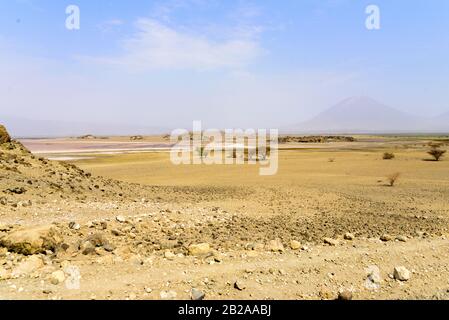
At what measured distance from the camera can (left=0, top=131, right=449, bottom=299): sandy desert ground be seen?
5.41 meters

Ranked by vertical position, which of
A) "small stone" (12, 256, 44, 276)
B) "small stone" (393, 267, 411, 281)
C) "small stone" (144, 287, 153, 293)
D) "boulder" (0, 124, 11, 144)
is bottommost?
"small stone" (393, 267, 411, 281)

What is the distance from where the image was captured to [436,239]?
8180 mm

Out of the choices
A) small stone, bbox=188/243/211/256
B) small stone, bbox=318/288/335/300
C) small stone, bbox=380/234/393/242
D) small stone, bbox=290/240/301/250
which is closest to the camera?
small stone, bbox=318/288/335/300

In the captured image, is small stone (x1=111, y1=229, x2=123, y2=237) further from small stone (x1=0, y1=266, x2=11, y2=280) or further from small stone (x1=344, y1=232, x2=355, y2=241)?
small stone (x1=344, y1=232, x2=355, y2=241)

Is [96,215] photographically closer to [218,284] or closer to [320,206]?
[218,284]

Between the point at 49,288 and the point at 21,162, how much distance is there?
32.7 ft

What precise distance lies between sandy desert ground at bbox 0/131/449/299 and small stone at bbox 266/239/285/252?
0.12 feet

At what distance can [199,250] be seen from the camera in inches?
269

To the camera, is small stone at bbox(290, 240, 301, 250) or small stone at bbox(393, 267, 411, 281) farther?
small stone at bbox(290, 240, 301, 250)

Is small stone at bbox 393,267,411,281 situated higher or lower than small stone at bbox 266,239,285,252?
lower

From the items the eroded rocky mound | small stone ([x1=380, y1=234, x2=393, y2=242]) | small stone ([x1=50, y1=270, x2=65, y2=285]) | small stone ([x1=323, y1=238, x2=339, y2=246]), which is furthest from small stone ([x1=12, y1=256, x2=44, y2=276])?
small stone ([x1=380, y1=234, x2=393, y2=242])

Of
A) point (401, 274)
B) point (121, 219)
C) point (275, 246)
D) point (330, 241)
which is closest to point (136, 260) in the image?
point (121, 219)

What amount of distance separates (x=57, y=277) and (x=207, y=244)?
2.83 metres
